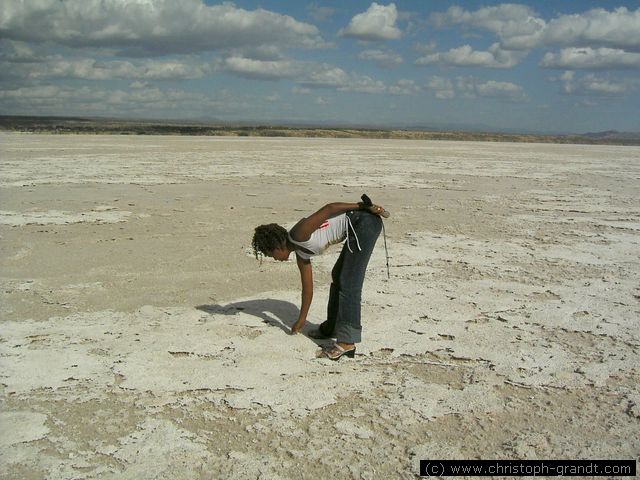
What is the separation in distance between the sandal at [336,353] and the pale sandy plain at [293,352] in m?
0.13

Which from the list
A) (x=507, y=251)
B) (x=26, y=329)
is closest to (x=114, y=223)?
(x=26, y=329)

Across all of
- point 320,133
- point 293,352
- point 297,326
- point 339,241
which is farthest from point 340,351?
point 320,133

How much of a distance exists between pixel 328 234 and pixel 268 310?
1525 millimetres

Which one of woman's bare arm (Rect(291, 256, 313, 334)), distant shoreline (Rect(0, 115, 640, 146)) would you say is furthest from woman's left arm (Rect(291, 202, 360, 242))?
distant shoreline (Rect(0, 115, 640, 146))

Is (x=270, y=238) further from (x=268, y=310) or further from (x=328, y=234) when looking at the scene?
(x=268, y=310)

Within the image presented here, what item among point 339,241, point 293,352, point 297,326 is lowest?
point 293,352

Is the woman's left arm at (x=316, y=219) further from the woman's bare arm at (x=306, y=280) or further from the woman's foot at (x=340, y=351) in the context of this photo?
the woman's foot at (x=340, y=351)

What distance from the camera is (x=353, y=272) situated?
447 centimetres

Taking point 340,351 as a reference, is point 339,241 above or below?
above

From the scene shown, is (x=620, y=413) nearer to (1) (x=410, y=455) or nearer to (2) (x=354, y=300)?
(1) (x=410, y=455)

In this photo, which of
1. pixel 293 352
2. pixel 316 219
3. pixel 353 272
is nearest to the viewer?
pixel 316 219

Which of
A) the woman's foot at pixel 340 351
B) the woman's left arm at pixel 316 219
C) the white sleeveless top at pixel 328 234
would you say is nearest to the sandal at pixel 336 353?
the woman's foot at pixel 340 351

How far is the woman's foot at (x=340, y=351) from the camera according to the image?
4500mm

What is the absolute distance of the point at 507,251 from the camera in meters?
8.09
